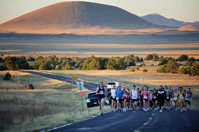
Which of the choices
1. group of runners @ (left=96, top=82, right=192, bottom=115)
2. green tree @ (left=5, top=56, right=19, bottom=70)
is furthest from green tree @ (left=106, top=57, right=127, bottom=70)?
group of runners @ (left=96, top=82, right=192, bottom=115)

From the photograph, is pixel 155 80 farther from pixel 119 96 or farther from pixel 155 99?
pixel 119 96

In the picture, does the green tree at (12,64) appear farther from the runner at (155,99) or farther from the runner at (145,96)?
the runner at (145,96)

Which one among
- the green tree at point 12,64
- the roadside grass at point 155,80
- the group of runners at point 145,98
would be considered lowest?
the roadside grass at point 155,80

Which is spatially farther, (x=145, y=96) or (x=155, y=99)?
(x=155, y=99)

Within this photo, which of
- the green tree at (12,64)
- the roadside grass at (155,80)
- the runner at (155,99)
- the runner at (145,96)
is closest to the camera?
the runner at (145,96)

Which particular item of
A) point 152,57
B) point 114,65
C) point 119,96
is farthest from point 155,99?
point 152,57

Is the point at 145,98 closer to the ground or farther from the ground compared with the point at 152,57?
closer to the ground

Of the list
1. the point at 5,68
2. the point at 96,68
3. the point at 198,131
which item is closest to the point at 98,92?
the point at 198,131

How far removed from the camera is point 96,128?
16062mm

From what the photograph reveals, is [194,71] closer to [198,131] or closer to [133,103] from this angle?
[133,103]

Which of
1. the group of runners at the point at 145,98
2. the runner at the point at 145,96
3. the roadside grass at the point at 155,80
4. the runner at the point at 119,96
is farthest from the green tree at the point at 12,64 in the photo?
the runner at the point at 119,96

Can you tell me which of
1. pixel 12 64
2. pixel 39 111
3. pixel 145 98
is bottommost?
pixel 39 111

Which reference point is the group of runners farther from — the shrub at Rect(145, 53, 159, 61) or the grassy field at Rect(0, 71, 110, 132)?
the shrub at Rect(145, 53, 159, 61)

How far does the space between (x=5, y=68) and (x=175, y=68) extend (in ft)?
197
